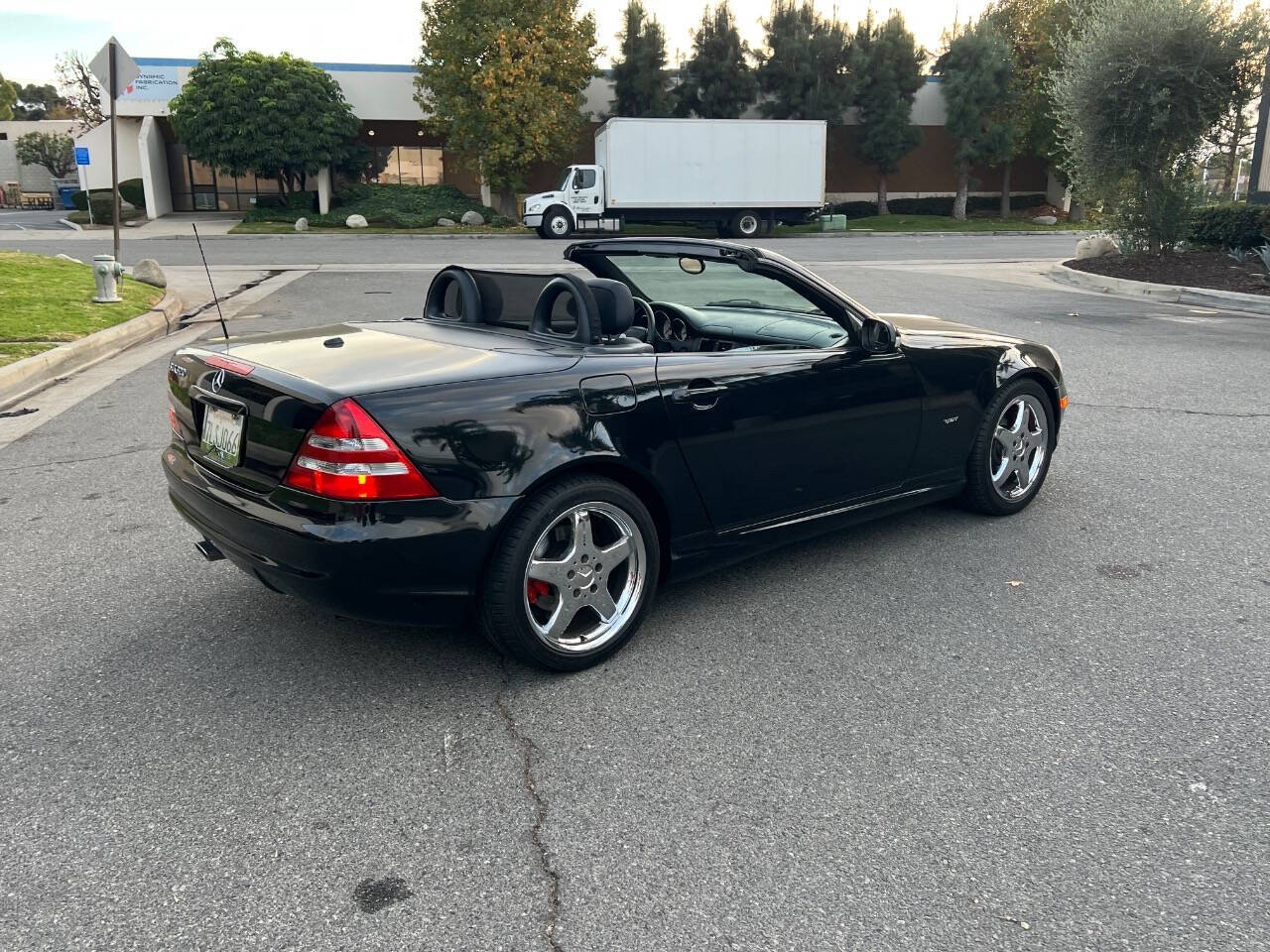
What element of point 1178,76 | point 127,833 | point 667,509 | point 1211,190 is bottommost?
point 127,833

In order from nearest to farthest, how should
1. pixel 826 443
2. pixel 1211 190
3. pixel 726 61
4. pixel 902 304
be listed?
pixel 826 443 → pixel 902 304 → pixel 1211 190 → pixel 726 61

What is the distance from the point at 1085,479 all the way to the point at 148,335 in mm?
10053

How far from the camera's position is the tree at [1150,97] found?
1634cm

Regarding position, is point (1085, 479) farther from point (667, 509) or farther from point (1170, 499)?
point (667, 509)

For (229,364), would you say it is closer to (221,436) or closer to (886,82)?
(221,436)

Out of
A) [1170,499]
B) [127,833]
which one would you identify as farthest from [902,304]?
[127,833]

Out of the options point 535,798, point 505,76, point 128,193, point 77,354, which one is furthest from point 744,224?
point 535,798

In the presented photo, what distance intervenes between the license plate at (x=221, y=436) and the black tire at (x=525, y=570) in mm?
966

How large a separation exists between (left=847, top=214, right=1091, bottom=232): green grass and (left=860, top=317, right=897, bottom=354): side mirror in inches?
1459

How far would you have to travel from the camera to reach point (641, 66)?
41531mm

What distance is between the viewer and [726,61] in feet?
140

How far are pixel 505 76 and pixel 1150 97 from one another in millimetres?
24316

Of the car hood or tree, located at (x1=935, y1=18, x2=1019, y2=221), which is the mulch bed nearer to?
the car hood

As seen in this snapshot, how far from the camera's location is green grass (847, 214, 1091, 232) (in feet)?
132
